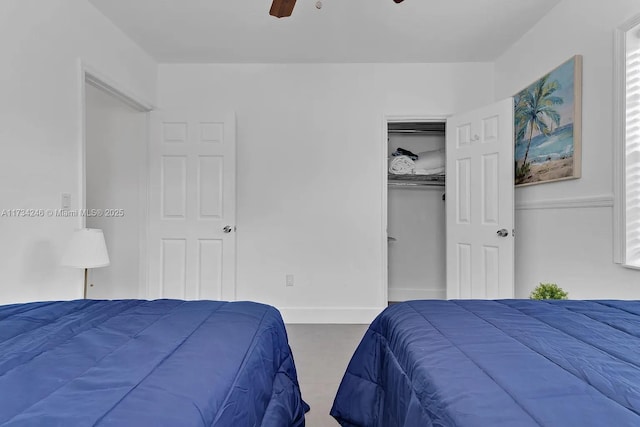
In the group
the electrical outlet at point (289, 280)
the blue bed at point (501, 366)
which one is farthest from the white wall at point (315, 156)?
the blue bed at point (501, 366)

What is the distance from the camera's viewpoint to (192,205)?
3.43 meters

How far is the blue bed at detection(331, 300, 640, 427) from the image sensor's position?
613 mm

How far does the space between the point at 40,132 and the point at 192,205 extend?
146cm

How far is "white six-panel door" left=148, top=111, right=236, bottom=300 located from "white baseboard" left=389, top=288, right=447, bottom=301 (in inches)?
79.2

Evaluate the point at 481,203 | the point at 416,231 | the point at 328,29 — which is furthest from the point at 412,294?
the point at 328,29

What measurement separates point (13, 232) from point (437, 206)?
3.96 metres

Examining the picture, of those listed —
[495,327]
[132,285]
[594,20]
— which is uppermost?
[594,20]

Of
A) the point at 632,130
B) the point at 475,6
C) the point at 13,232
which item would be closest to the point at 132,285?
the point at 13,232

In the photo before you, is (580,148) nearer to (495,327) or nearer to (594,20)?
(594,20)

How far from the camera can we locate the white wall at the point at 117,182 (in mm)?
3496

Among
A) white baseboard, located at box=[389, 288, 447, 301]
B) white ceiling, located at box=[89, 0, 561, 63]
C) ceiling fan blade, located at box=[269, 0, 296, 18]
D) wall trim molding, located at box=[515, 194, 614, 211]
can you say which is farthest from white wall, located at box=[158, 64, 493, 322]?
ceiling fan blade, located at box=[269, 0, 296, 18]

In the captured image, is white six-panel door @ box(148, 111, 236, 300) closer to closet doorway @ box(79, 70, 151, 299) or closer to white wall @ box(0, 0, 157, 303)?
closet doorway @ box(79, 70, 151, 299)

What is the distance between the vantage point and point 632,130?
1.98 meters

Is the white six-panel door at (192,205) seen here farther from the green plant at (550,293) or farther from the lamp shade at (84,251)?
the green plant at (550,293)
